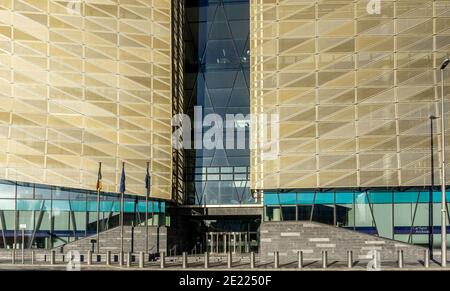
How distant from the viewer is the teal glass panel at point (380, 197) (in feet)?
134

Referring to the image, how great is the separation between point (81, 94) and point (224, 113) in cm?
1114

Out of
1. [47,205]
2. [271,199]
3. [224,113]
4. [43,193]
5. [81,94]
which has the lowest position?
[47,205]

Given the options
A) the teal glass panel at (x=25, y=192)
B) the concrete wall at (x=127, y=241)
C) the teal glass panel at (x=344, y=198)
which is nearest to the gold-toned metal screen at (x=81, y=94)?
the teal glass panel at (x=25, y=192)

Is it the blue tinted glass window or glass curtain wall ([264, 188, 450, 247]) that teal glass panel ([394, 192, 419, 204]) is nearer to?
glass curtain wall ([264, 188, 450, 247])

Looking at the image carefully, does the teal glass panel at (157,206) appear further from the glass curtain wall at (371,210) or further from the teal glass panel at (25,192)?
the teal glass panel at (25,192)

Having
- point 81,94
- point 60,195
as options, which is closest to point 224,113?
point 81,94

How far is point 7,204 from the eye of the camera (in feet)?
144

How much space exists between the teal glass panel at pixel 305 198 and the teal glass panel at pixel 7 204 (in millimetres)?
20058

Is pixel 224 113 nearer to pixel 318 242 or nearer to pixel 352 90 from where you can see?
pixel 352 90

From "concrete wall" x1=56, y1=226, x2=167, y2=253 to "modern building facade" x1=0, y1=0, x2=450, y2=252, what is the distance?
46.1 inches

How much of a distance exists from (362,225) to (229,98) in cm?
1479

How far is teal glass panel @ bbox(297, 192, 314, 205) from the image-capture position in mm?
41031
